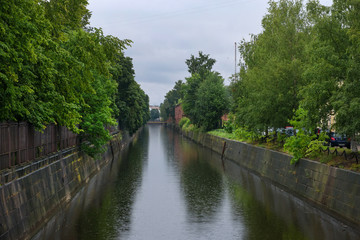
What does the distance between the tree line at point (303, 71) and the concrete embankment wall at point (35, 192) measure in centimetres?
1266

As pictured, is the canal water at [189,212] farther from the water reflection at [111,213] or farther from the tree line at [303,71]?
the tree line at [303,71]

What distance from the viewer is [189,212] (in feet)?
64.7

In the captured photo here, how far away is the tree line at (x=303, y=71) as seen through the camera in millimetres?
16547

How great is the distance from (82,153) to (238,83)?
19150 millimetres

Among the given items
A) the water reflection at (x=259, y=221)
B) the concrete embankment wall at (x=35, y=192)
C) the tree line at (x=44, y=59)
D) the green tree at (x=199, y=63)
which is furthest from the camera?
the green tree at (x=199, y=63)

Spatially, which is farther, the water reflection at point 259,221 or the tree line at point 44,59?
the water reflection at point 259,221

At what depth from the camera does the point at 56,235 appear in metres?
15.2

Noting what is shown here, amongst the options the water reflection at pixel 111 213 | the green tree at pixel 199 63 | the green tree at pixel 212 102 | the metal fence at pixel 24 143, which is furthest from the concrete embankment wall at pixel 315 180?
the green tree at pixel 199 63

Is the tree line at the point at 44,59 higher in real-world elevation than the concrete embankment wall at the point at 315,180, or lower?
higher

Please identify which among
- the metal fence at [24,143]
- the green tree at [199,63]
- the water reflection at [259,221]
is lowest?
the water reflection at [259,221]

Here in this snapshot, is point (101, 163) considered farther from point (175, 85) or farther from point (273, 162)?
point (175, 85)

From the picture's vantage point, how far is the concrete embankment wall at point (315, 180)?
16.4 meters

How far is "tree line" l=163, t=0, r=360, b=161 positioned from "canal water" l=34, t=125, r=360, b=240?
4.16 m

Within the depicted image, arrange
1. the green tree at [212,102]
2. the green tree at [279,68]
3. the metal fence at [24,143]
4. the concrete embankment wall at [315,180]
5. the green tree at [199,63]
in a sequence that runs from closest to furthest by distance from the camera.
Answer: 1. the metal fence at [24,143]
2. the concrete embankment wall at [315,180]
3. the green tree at [279,68]
4. the green tree at [212,102]
5. the green tree at [199,63]
